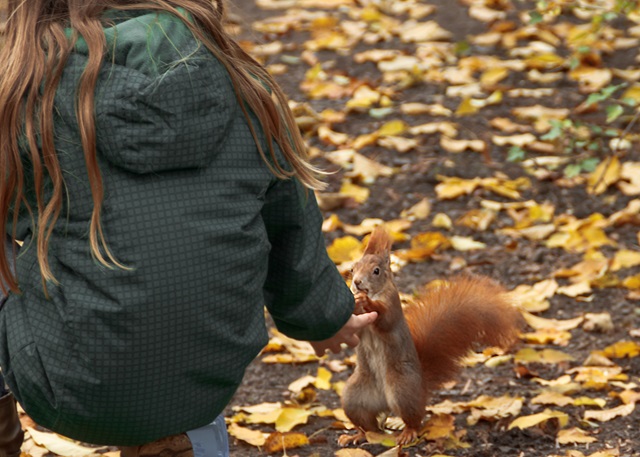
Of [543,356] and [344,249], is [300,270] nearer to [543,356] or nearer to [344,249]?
[543,356]

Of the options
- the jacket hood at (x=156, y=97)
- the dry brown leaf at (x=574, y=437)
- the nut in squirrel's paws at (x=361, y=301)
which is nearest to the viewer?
the jacket hood at (x=156, y=97)

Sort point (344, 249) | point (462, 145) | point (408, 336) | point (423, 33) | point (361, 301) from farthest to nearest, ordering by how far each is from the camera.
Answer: point (423, 33)
point (462, 145)
point (344, 249)
point (408, 336)
point (361, 301)

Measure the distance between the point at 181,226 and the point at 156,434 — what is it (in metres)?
0.38

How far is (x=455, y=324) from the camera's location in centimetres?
257

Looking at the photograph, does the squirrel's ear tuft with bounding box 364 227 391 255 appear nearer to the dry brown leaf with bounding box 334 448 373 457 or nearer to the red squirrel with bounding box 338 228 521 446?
the red squirrel with bounding box 338 228 521 446

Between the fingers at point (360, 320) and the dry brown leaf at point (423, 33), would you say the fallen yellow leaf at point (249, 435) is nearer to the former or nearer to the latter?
the fingers at point (360, 320)

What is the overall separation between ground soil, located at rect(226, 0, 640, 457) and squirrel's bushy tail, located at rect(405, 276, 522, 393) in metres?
0.19

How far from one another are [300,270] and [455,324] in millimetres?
696

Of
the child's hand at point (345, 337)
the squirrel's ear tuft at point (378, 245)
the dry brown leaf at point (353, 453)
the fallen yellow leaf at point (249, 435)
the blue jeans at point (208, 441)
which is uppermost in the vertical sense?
the squirrel's ear tuft at point (378, 245)

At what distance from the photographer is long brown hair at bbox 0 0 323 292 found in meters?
1.74

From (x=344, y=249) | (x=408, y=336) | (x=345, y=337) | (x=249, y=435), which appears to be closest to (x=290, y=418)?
(x=249, y=435)

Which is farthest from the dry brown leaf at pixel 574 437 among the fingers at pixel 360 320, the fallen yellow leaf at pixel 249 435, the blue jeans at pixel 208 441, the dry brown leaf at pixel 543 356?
the blue jeans at pixel 208 441

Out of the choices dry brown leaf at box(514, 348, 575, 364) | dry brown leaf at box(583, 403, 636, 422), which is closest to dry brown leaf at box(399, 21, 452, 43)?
dry brown leaf at box(514, 348, 575, 364)

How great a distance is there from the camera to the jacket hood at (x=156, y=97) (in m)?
1.73
